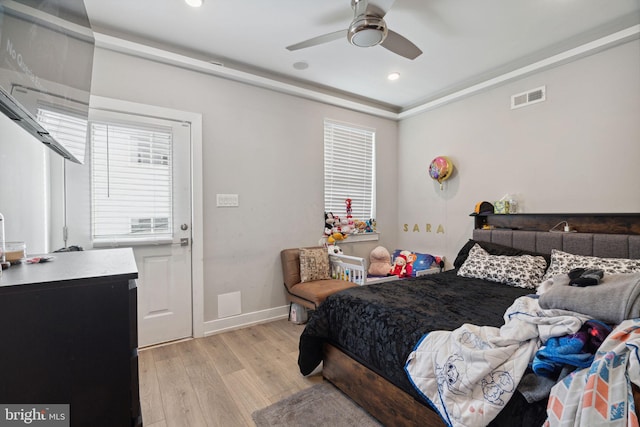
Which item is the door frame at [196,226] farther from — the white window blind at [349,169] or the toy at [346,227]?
the toy at [346,227]

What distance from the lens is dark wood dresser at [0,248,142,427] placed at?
0.83 metres

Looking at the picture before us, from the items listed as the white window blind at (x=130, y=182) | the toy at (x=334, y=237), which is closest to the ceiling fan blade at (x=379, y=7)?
the white window blind at (x=130, y=182)

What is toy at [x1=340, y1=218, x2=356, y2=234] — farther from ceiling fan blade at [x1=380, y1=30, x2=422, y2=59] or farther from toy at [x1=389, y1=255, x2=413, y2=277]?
ceiling fan blade at [x1=380, y1=30, x2=422, y2=59]

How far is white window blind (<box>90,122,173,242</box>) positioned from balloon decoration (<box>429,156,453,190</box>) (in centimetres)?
301

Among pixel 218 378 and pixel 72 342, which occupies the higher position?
pixel 72 342

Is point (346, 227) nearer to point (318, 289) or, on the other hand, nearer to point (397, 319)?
point (318, 289)

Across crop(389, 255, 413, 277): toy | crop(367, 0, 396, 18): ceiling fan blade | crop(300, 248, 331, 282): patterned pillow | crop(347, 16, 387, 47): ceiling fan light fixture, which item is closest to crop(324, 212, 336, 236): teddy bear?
crop(300, 248, 331, 282): patterned pillow

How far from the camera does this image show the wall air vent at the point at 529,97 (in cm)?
277

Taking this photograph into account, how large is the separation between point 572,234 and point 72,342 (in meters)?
3.37

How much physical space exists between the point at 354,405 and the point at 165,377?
54.8 inches

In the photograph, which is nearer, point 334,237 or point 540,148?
point 540,148

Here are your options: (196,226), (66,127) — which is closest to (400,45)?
(66,127)

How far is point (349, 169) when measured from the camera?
12.7 feet

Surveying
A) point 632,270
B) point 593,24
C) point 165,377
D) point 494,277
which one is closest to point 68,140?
point 165,377
